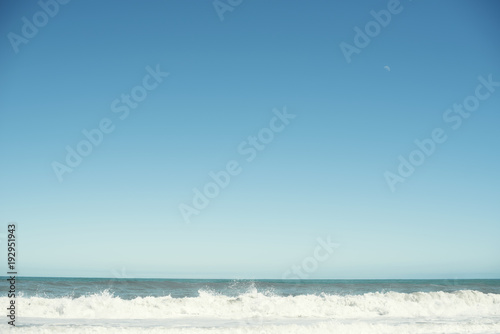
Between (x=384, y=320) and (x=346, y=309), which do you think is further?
(x=346, y=309)

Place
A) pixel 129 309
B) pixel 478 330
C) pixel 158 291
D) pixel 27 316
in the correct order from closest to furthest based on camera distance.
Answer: pixel 478 330 < pixel 27 316 < pixel 129 309 < pixel 158 291

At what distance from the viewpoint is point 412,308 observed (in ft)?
58.9

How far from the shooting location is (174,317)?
618 inches

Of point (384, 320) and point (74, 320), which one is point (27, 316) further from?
point (384, 320)

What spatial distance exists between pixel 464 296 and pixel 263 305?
14574 mm

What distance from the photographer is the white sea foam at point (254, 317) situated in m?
12.9

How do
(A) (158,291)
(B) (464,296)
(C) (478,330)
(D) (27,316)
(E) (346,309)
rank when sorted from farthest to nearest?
(A) (158,291) → (B) (464,296) → (E) (346,309) → (D) (27,316) → (C) (478,330)

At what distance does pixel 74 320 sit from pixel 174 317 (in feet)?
12.1

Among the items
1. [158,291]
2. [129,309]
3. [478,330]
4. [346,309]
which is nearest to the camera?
[478,330]

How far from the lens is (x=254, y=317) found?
15.9 metres

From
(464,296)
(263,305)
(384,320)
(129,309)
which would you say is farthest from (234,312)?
(464,296)

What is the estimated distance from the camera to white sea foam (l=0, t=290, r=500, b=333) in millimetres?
12945

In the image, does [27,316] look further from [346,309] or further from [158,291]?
[158,291]

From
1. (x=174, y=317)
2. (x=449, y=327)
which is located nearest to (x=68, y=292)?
(x=174, y=317)
